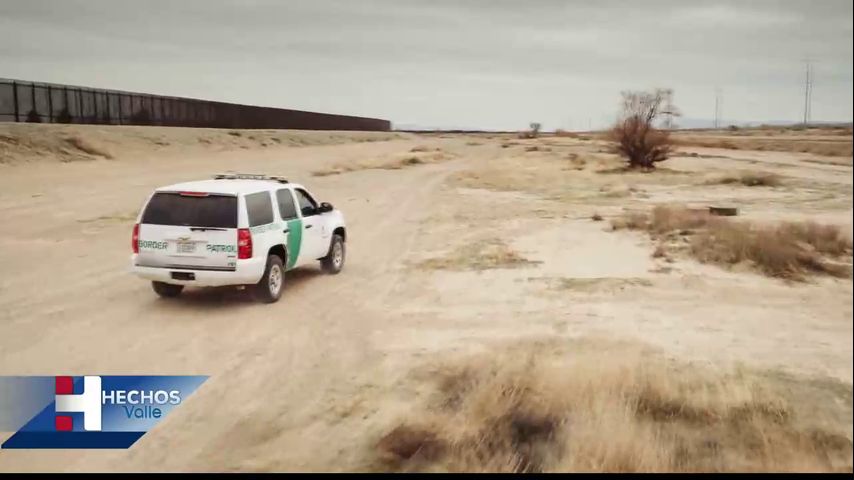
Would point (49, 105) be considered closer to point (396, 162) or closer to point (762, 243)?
point (762, 243)

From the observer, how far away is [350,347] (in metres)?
5.55

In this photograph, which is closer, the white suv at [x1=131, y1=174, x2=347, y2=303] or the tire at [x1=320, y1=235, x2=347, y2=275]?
the white suv at [x1=131, y1=174, x2=347, y2=303]

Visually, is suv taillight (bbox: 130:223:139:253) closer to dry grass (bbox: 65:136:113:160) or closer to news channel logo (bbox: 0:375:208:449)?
news channel logo (bbox: 0:375:208:449)

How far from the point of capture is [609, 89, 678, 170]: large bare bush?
4930mm

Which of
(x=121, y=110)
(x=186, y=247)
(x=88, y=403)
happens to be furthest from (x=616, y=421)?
(x=121, y=110)

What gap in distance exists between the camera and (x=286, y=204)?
7.79m

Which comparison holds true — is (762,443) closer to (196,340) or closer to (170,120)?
(196,340)

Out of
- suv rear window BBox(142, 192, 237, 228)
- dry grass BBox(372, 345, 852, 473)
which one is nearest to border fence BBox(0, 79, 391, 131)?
suv rear window BBox(142, 192, 237, 228)

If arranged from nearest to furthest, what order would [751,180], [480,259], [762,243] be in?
[762,243]
[751,180]
[480,259]

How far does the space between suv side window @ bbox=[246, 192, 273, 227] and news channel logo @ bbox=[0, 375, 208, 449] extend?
8.37 feet

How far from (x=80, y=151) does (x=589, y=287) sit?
18.6 ft

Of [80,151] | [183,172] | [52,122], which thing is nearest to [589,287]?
[183,172]

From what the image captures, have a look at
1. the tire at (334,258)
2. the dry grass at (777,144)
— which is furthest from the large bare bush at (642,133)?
the tire at (334,258)

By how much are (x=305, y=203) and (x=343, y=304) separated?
6.09ft
